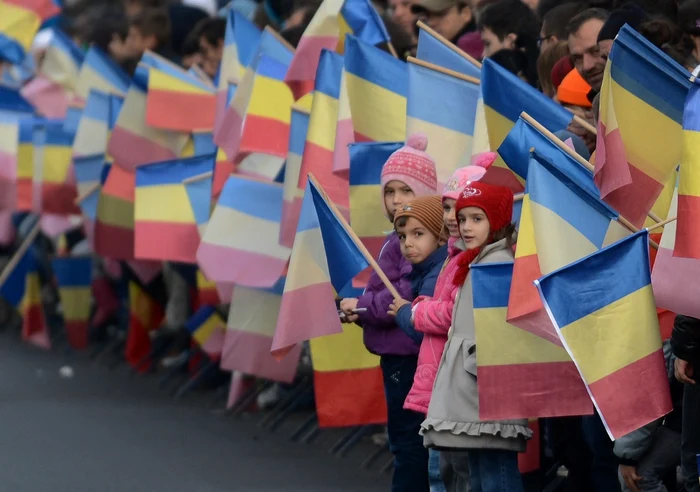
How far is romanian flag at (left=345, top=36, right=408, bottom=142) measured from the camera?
30.3 ft

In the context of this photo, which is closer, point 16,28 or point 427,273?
point 427,273

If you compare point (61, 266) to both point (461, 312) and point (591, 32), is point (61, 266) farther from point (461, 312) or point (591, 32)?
point (461, 312)

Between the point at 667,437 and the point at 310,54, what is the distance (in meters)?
4.02

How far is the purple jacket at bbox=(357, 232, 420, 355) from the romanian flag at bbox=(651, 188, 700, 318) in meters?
1.70

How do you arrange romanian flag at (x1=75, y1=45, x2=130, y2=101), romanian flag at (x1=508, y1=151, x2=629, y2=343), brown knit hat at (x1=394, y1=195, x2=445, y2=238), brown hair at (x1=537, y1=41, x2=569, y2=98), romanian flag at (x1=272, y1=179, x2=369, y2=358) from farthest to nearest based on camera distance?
1. romanian flag at (x1=75, y1=45, x2=130, y2=101)
2. brown hair at (x1=537, y1=41, x2=569, y2=98)
3. romanian flag at (x1=272, y1=179, x2=369, y2=358)
4. brown knit hat at (x1=394, y1=195, x2=445, y2=238)
5. romanian flag at (x1=508, y1=151, x2=629, y2=343)

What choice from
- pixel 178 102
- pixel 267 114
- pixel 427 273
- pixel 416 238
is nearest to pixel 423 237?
pixel 416 238

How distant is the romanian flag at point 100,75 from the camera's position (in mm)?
14094

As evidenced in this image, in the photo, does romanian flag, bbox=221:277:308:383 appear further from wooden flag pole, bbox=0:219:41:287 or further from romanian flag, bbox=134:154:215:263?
wooden flag pole, bbox=0:219:41:287

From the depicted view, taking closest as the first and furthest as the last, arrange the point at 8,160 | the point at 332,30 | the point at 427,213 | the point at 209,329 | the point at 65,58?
the point at 427,213 → the point at 332,30 → the point at 209,329 → the point at 8,160 → the point at 65,58

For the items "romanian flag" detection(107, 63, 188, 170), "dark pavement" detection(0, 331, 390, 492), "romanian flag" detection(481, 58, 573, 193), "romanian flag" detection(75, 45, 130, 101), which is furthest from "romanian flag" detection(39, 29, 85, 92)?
"romanian flag" detection(481, 58, 573, 193)

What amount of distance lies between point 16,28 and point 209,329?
419 cm

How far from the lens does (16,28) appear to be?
15016 mm

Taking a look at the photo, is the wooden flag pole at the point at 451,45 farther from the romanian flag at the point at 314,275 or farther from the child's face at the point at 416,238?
the child's face at the point at 416,238

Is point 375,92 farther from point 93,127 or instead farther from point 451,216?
point 93,127
